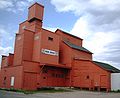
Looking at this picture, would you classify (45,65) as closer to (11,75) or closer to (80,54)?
(11,75)

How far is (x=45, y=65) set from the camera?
37062 millimetres

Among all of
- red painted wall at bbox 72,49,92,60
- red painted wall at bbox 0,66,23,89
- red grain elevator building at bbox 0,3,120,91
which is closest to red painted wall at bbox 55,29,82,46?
red grain elevator building at bbox 0,3,120,91

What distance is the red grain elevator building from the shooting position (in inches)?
1380

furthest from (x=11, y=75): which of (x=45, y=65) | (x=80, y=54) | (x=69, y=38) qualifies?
(x=69, y=38)

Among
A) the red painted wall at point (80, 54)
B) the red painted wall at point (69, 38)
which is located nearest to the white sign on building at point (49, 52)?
the red painted wall at point (80, 54)

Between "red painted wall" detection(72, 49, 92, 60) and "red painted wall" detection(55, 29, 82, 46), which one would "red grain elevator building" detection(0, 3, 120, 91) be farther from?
"red painted wall" detection(55, 29, 82, 46)

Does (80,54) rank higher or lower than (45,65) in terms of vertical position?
higher

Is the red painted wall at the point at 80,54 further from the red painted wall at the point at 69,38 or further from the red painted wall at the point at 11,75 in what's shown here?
the red painted wall at the point at 11,75

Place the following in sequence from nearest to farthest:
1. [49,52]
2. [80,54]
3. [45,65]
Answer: [45,65]
[49,52]
[80,54]

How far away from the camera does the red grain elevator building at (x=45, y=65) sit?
35062 mm

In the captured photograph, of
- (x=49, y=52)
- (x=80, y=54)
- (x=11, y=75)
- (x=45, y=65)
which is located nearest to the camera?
(x=11, y=75)

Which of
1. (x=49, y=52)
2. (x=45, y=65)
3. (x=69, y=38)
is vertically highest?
(x=69, y=38)

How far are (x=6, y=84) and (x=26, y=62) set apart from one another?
7.90m

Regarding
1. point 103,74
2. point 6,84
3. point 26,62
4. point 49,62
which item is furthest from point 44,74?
point 103,74
